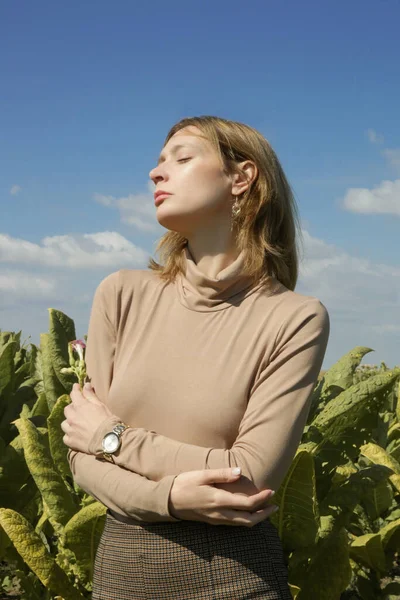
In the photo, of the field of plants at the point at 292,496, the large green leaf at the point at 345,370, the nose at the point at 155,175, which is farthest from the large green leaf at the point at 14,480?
the nose at the point at 155,175

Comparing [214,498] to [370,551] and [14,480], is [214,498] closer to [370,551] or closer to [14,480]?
[14,480]

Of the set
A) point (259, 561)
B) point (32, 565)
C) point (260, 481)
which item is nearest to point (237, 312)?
point (260, 481)

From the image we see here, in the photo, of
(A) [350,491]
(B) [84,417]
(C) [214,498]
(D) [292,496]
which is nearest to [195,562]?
(C) [214,498]

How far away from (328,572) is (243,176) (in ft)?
5.17

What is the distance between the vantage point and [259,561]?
6.12 ft

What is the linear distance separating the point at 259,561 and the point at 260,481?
0.66 feet

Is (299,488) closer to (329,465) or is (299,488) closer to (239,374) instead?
(329,465)

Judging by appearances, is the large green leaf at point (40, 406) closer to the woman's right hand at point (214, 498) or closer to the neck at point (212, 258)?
the neck at point (212, 258)

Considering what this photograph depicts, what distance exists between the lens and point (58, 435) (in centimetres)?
306

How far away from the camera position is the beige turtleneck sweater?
1822mm

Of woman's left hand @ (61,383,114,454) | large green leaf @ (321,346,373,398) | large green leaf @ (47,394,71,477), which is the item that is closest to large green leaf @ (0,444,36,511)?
large green leaf @ (47,394,71,477)

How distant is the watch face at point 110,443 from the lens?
6.13 ft

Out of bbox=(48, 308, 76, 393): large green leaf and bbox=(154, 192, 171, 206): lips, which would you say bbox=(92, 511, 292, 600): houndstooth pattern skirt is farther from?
bbox=(48, 308, 76, 393): large green leaf

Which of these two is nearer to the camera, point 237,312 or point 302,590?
point 237,312
